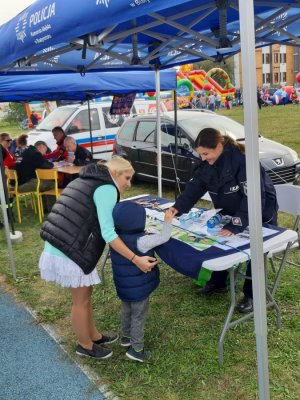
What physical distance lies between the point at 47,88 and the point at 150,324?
14.5 ft

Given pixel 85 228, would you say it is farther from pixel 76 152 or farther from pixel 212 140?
pixel 76 152

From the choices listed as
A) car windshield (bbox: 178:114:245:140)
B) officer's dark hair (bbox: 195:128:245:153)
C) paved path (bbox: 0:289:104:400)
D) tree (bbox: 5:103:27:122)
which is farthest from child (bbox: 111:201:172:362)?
tree (bbox: 5:103:27:122)

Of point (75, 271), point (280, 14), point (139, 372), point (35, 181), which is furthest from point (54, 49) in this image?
point (35, 181)

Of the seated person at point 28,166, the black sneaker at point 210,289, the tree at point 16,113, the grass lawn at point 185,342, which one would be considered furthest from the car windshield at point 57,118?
the tree at point 16,113

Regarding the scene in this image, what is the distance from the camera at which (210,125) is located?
736 cm

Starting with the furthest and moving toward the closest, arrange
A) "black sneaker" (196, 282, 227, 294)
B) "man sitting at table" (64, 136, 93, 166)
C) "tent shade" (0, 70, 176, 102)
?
1. "man sitting at table" (64, 136, 93, 166)
2. "tent shade" (0, 70, 176, 102)
3. "black sneaker" (196, 282, 227, 294)

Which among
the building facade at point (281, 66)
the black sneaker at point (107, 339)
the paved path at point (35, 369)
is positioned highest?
the building facade at point (281, 66)

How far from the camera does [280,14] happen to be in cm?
345

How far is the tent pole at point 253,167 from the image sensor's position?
1709 mm

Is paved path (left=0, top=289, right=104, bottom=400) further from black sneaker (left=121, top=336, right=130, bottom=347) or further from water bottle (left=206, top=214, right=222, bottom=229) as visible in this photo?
water bottle (left=206, top=214, right=222, bottom=229)

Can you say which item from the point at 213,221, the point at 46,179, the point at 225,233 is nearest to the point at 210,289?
the point at 213,221

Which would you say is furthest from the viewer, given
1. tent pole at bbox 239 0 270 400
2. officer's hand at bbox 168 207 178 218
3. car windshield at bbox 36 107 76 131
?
car windshield at bbox 36 107 76 131

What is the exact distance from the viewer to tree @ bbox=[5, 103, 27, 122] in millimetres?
34412

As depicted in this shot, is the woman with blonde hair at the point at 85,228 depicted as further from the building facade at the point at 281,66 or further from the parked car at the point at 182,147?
the building facade at the point at 281,66
